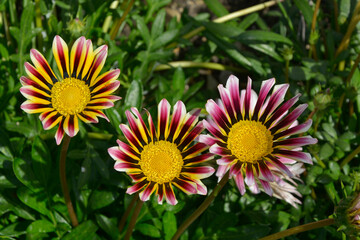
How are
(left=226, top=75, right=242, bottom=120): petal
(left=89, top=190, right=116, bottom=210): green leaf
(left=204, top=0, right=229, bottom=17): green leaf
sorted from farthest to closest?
(left=204, top=0, right=229, bottom=17): green leaf < (left=89, top=190, right=116, bottom=210): green leaf < (left=226, top=75, right=242, bottom=120): petal

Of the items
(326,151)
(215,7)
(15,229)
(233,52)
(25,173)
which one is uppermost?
(215,7)

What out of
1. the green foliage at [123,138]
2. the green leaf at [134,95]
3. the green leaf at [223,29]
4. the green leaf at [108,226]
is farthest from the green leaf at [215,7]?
the green leaf at [108,226]

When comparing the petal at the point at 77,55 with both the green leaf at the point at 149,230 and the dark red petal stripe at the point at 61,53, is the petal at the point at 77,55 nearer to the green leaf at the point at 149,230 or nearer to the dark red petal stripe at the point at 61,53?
the dark red petal stripe at the point at 61,53

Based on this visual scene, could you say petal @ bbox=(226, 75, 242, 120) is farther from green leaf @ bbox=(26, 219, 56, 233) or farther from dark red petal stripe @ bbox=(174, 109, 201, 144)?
green leaf @ bbox=(26, 219, 56, 233)

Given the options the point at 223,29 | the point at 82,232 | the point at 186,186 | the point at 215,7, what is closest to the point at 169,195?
A: the point at 186,186

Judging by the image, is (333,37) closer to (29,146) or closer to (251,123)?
(251,123)

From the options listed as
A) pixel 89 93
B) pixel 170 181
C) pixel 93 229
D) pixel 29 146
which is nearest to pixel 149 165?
pixel 170 181

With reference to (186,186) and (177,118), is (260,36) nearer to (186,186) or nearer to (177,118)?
(177,118)

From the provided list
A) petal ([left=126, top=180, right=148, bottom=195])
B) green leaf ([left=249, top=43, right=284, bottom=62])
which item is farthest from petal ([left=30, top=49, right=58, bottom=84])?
green leaf ([left=249, top=43, right=284, bottom=62])
